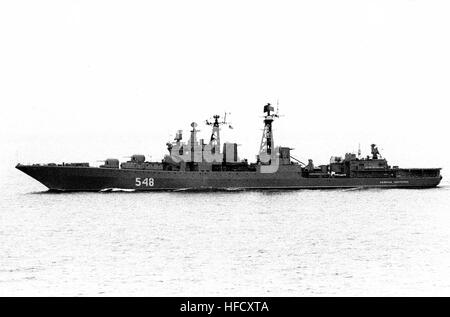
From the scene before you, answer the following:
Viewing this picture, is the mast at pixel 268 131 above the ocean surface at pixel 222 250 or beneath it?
above

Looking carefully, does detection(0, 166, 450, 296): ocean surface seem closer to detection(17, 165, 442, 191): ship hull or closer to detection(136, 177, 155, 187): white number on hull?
detection(17, 165, 442, 191): ship hull

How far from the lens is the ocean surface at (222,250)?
1405 centimetres

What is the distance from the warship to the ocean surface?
471 inches

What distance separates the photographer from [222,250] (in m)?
19.5

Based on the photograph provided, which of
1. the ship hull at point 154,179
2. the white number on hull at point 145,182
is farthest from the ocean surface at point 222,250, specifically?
the white number on hull at point 145,182

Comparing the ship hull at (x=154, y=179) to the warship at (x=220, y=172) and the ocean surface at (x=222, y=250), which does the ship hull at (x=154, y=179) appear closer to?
the warship at (x=220, y=172)

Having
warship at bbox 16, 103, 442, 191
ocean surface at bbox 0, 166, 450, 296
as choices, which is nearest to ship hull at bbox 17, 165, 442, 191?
warship at bbox 16, 103, 442, 191

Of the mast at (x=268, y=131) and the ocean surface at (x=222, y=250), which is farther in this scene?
the mast at (x=268, y=131)

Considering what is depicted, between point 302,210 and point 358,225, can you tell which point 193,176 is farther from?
point 358,225

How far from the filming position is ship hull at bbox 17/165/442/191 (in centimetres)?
4828

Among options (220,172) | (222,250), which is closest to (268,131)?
(220,172)

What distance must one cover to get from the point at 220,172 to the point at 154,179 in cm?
651
